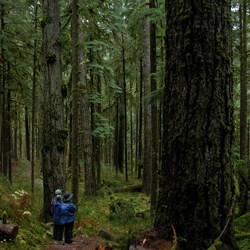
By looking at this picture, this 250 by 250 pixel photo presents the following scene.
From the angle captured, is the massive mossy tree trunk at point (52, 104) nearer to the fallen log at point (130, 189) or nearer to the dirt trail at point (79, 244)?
the dirt trail at point (79, 244)

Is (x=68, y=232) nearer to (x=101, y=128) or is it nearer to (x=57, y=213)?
(x=57, y=213)

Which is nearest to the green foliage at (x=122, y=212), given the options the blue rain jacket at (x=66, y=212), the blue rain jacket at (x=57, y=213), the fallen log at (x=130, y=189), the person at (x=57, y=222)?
the blue rain jacket at (x=66, y=212)

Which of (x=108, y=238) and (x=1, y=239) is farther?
(x=108, y=238)

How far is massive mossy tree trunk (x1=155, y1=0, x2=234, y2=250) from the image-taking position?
10.8 feet

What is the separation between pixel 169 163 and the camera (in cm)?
347

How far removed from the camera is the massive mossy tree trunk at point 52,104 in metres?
10.9

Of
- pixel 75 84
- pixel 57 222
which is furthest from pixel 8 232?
pixel 75 84

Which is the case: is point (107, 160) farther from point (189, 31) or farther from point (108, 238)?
point (189, 31)

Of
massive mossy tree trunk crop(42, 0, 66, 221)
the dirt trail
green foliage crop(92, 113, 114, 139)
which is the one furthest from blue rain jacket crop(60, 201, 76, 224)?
green foliage crop(92, 113, 114, 139)

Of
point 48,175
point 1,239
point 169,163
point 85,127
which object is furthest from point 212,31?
point 85,127

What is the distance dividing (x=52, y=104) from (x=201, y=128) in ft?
27.1

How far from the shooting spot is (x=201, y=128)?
10.7ft

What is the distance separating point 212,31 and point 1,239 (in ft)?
18.4

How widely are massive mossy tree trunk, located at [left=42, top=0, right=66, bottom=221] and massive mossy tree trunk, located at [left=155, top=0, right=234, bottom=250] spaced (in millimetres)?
7958
